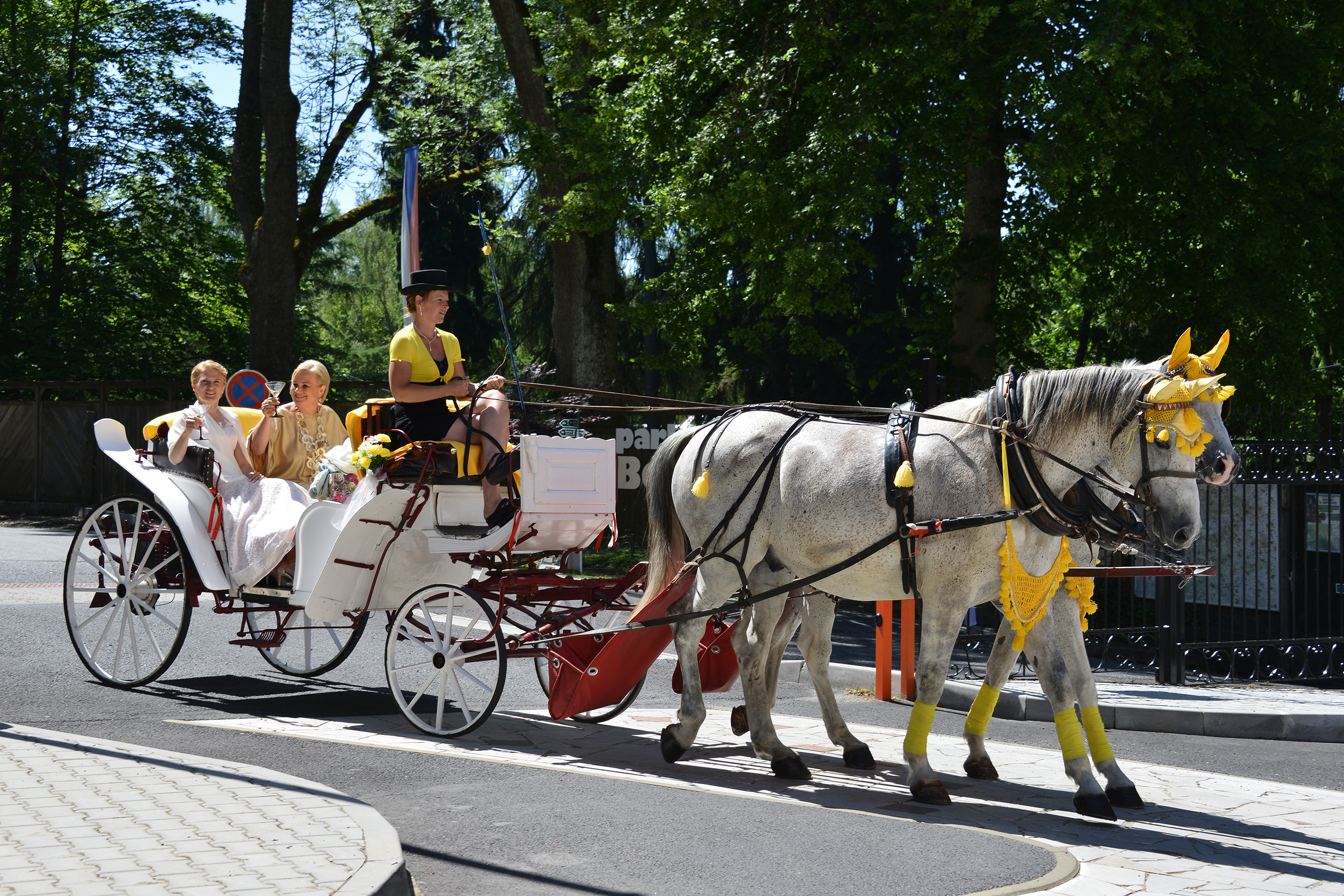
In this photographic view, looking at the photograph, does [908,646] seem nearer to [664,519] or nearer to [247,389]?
[664,519]

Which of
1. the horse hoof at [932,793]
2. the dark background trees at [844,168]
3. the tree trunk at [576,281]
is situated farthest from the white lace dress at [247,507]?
the tree trunk at [576,281]

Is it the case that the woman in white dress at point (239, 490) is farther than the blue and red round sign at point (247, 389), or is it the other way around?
the blue and red round sign at point (247, 389)

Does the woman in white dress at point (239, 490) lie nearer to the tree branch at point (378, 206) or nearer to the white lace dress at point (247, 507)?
the white lace dress at point (247, 507)

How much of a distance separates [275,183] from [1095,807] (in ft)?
59.1

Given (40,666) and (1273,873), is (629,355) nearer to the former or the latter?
(40,666)

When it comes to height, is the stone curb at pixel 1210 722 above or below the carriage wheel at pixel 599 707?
below

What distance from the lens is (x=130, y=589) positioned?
805 cm

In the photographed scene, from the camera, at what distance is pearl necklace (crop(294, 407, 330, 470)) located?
8.34 meters

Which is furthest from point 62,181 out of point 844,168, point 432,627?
point 432,627

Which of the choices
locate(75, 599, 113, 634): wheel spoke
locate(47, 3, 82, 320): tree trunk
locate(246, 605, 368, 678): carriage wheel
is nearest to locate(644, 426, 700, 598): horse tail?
locate(246, 605, 368, 678): carriage wheel

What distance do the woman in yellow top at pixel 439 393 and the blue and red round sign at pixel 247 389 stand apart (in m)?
2.23

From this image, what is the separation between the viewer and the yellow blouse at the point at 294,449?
822 centimetres

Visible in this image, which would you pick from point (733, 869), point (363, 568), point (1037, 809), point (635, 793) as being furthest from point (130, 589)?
point (1037, 809)

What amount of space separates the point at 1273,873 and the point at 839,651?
6.57 meters
